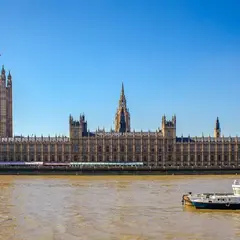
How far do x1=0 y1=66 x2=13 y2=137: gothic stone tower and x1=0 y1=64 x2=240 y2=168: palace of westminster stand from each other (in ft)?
34.7

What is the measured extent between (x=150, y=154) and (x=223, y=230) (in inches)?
3463

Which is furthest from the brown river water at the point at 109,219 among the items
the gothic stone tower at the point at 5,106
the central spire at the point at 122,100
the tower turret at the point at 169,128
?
the central spire at the point at 122,100

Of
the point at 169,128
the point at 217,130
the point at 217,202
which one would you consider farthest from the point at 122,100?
the point at 217,202

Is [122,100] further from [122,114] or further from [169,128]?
[169,128]

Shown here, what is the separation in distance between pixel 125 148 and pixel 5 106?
33424 millimetres

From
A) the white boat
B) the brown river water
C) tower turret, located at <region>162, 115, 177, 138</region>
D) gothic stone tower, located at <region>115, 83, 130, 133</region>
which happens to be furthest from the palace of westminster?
the white boat

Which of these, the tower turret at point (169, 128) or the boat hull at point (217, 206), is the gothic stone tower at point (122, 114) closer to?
the tower turret at point (169, 128)

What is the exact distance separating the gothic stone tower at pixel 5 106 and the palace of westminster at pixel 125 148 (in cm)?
1058

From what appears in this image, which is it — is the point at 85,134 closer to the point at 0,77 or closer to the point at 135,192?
the point at 0,77

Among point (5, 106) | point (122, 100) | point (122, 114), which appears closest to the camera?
point (5, 106)

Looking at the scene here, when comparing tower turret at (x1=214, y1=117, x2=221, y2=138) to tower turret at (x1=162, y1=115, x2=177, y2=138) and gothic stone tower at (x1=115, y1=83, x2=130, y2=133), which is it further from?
gothic stone tower at (x1=115, y1=83, x2=130, y2=133)

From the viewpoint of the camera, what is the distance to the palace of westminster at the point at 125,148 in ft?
390

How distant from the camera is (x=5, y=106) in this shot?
434 feet

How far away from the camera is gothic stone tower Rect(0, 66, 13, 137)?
131000mm
